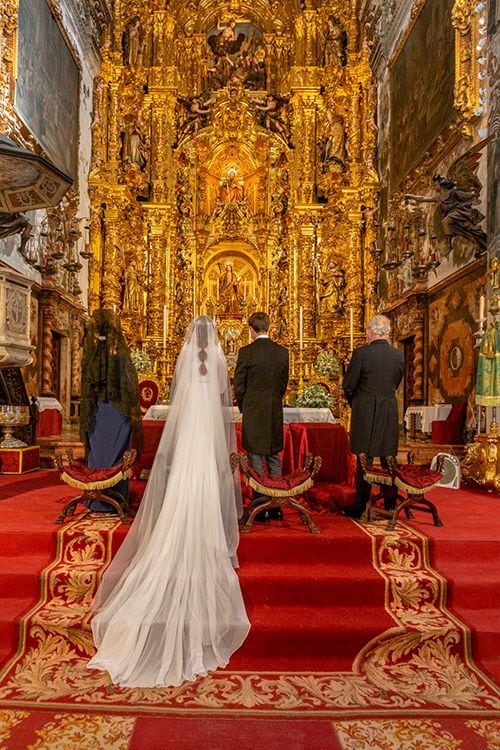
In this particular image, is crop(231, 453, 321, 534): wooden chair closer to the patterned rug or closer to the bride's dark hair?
the patterned rug

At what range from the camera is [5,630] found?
155 inches

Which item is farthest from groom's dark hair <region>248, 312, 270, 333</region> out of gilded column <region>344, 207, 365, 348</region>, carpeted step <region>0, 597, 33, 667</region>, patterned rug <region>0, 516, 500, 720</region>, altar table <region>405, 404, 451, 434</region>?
gilded column <region>344, 207, 365, 348</region>

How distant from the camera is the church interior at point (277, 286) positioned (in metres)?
3.48

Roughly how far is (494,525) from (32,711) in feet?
13.3

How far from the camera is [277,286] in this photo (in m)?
15.7

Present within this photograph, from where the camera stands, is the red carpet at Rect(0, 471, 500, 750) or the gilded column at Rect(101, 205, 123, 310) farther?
the gilded column at Rect(101, 205, 123, 310)

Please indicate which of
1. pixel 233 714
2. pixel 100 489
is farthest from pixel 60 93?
pixel 233 714

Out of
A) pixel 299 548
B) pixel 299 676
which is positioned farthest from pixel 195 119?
pixel 299 676

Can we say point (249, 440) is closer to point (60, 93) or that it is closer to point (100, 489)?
point (100, 489)

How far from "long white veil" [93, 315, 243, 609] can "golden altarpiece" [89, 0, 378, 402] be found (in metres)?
10.0

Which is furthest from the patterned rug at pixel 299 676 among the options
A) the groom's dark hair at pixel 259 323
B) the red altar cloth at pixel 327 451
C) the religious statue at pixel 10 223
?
the religious statue at pixel 10 223

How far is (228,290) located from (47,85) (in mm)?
6360

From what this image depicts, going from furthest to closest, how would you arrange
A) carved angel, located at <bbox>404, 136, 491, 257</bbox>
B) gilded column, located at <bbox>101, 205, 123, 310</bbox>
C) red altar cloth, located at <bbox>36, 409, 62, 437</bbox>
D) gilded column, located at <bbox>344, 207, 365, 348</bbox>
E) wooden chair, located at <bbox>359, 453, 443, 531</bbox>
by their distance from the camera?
gilded column, located at <bbox>344, 207, 365, 348</bbox>, gilded column, located at <bbox>101, 205, 123, 310</bbox>, red altar cloth, located at <bbox>36, 409, 62, 437</bbox>, carved angel, located at <bbox>404, 136, 491, 257</bbox>, wooden chair, located at <bbox>359, 453, 443, 531</bbox>

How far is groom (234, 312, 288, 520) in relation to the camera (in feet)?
16.8
